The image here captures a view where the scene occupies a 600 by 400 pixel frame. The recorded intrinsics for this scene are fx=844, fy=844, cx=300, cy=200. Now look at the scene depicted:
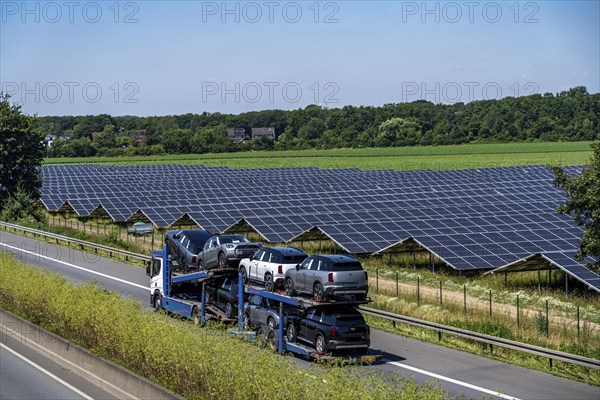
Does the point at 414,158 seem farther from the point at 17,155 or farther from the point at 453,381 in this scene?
the point at 453,381

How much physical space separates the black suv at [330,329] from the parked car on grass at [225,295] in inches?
146

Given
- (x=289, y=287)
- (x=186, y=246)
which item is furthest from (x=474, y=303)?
(x=289, y=287)

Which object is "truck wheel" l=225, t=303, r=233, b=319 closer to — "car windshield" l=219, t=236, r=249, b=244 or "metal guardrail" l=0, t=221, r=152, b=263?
"car windshield" l=219, t=236, r=249, b=244

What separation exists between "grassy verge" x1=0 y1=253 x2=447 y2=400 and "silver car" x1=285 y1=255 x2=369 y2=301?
2703 mm

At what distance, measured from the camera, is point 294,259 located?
2728 centimetres

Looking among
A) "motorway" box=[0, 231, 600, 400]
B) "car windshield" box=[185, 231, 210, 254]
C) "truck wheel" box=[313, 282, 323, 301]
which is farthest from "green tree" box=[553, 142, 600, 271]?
"car windshield" box=[185, 231, 210, 254]

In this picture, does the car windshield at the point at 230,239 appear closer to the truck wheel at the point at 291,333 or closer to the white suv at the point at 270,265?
the white suv at the point at 270,265

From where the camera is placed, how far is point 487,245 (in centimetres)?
4491

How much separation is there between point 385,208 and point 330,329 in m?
38.6

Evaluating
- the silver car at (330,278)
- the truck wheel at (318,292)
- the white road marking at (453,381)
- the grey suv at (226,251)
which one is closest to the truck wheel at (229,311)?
the grey suv at (226,251)

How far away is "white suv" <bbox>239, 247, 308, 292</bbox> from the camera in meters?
26.7

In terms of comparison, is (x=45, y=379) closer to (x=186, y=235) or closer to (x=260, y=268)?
(x=260, y=268)

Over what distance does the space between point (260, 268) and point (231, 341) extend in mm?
8632

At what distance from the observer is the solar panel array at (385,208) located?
151 feet
